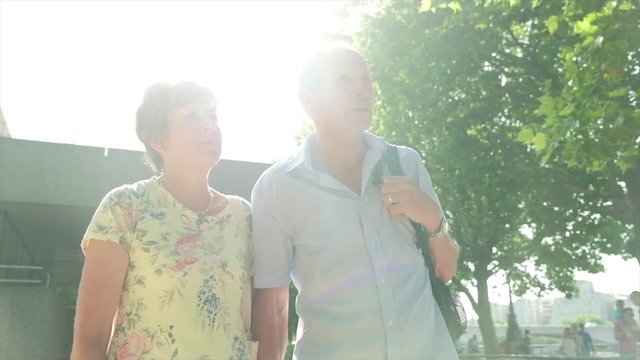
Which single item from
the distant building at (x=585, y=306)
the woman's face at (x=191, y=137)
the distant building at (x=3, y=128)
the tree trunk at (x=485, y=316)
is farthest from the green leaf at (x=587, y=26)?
the distant building at (x=585, y=306)

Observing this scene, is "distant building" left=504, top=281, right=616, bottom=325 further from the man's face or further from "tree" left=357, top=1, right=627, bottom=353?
the man's face

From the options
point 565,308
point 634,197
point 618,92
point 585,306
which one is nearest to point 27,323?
point 618,92

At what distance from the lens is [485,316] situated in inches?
1102

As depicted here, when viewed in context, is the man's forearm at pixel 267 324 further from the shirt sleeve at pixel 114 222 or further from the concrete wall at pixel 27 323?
the concrete wall at pixel 27 323

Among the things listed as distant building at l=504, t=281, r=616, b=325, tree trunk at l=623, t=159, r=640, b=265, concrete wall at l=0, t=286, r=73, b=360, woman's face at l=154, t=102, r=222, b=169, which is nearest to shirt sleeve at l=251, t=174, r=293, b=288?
woman's face at l=154, t=102, r=222, b=169

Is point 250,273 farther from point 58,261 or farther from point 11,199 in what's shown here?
point 58,261

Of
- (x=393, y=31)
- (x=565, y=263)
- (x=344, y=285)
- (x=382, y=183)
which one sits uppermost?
(x=393, y=31)

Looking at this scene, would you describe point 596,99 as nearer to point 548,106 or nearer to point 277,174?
point 548,106

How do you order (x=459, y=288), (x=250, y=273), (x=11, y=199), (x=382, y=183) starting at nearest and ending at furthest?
(x=382, y=183)
(x=250, y=273)
(x=11, y=199)
(x=459, y=288)

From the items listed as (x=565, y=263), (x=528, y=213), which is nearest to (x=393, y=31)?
(x=528, y=213)

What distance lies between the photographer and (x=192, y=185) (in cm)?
284

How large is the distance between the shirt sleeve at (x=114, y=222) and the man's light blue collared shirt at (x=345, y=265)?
1.65 feet

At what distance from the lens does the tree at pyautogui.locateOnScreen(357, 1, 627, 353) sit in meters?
14.9

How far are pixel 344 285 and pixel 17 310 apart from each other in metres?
11.5
